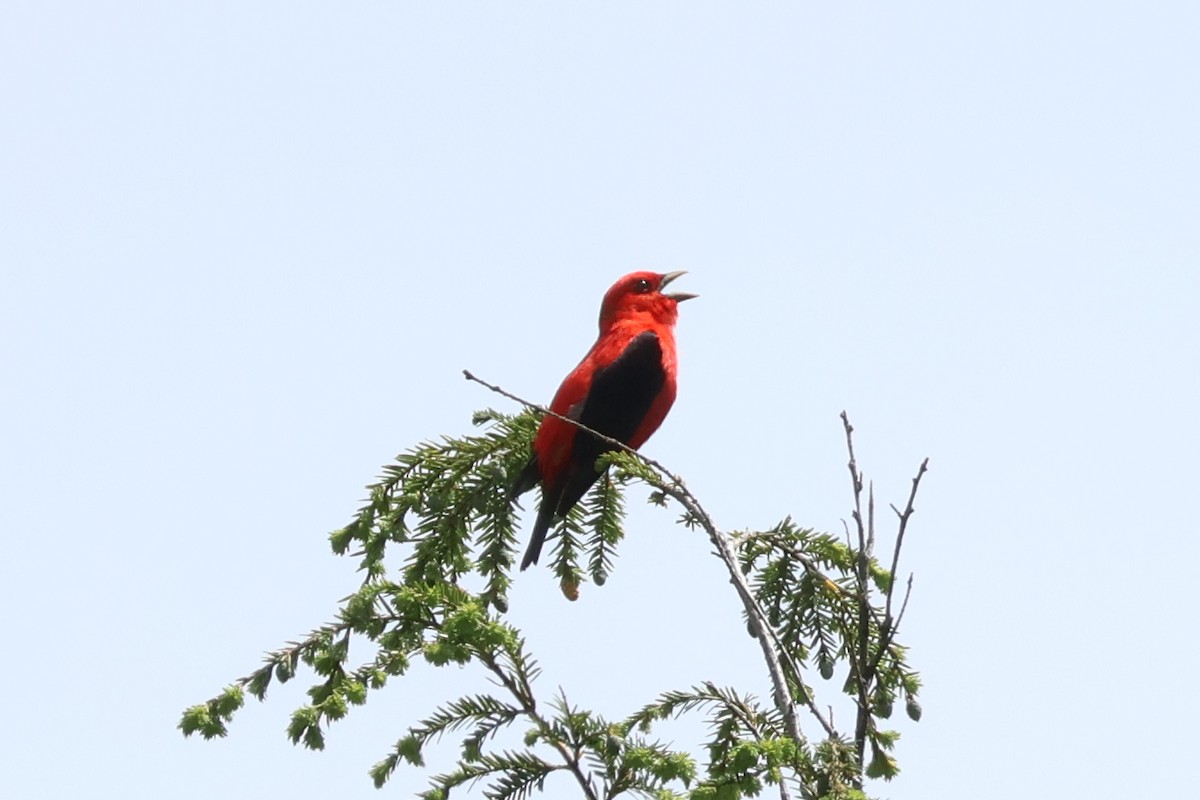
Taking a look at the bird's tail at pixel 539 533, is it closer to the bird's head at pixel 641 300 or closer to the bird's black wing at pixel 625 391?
the bird's black wing at pixel 625 391

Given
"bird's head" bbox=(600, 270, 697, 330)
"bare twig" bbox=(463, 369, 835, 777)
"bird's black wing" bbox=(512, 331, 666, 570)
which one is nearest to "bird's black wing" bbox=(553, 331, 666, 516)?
"bird's black wing" bbox=(512, 331, 666, 570)

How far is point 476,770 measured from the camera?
3.47 m

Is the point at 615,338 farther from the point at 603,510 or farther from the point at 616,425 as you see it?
the point at 603,510

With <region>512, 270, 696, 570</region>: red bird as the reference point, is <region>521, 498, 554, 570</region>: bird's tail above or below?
below

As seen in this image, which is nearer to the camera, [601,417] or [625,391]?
[601,417]

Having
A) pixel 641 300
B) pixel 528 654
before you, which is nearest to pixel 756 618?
pixel 528 654

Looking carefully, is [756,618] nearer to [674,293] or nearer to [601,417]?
[601,417]

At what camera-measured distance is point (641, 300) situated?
6406 mm

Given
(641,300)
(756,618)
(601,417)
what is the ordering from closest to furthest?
1. (756,618)
2. (601,417)
3. (641,300)

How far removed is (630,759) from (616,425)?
2.32m

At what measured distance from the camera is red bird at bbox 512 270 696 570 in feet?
15.7

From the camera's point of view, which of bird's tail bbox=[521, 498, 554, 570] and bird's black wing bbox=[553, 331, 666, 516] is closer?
bird's tail bbox=[521, 498, 554, 570]

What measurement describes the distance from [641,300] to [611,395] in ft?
3.47

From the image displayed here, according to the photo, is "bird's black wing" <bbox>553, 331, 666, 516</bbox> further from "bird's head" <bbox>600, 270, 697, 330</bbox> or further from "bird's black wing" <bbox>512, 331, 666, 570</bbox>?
"bird's head" <bbox>600, 270, 697, 330</bbox>
